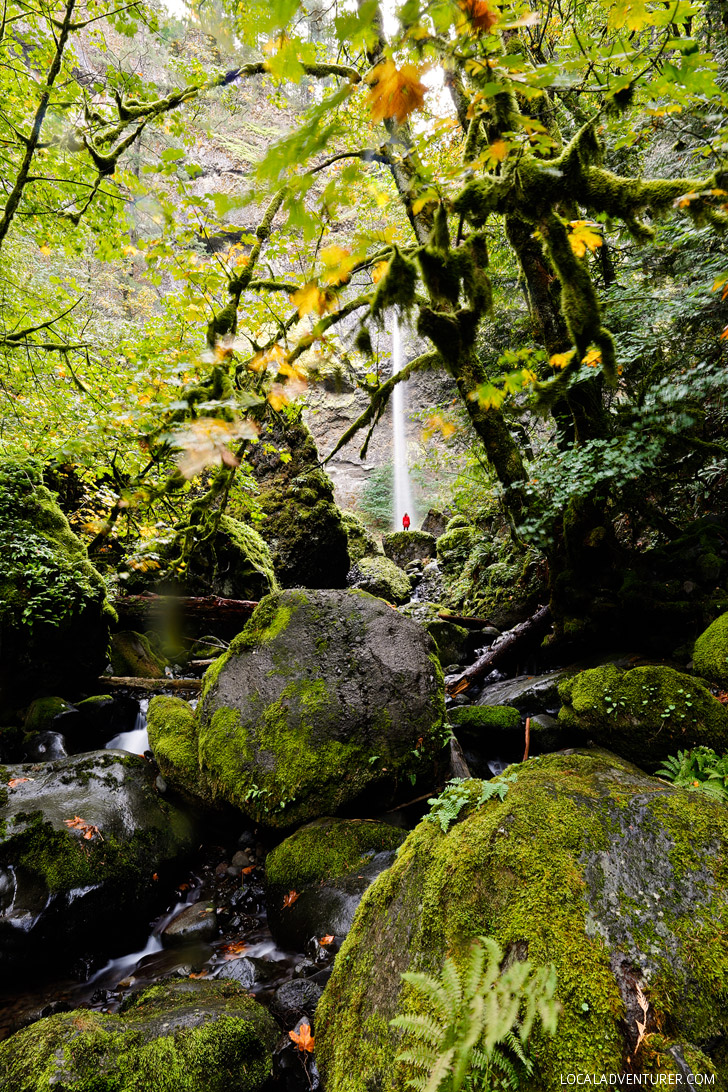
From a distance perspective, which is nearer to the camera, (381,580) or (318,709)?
(318,709)

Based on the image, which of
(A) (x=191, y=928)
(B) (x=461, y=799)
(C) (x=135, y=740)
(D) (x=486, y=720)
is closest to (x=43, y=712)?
(C) (x=135, y=740)

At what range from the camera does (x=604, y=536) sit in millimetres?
5715

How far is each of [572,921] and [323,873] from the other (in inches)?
103

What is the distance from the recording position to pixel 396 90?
4.55 feet

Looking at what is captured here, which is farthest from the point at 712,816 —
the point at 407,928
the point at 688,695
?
the point at 688,695

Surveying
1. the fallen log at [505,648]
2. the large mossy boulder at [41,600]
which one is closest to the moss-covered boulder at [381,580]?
the fallen log at [505,648]

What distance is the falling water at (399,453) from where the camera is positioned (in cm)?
3059

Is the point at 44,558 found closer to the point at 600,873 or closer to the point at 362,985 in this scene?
the point at 362,985

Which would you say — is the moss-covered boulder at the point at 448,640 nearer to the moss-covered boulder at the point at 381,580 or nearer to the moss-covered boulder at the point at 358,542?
the moss-covered boulder at the point at 381,580

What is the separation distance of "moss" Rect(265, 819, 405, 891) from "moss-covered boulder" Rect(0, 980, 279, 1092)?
1.10m

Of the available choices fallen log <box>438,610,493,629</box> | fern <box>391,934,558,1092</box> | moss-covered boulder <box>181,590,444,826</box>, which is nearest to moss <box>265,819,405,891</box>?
moss-covered boulder <box>181,590,444,826</box>

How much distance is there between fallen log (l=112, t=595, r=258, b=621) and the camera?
855 cm

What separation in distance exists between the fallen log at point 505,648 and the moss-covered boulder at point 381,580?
567 cm

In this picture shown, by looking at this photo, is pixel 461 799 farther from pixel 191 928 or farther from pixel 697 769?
pixel 191 928
